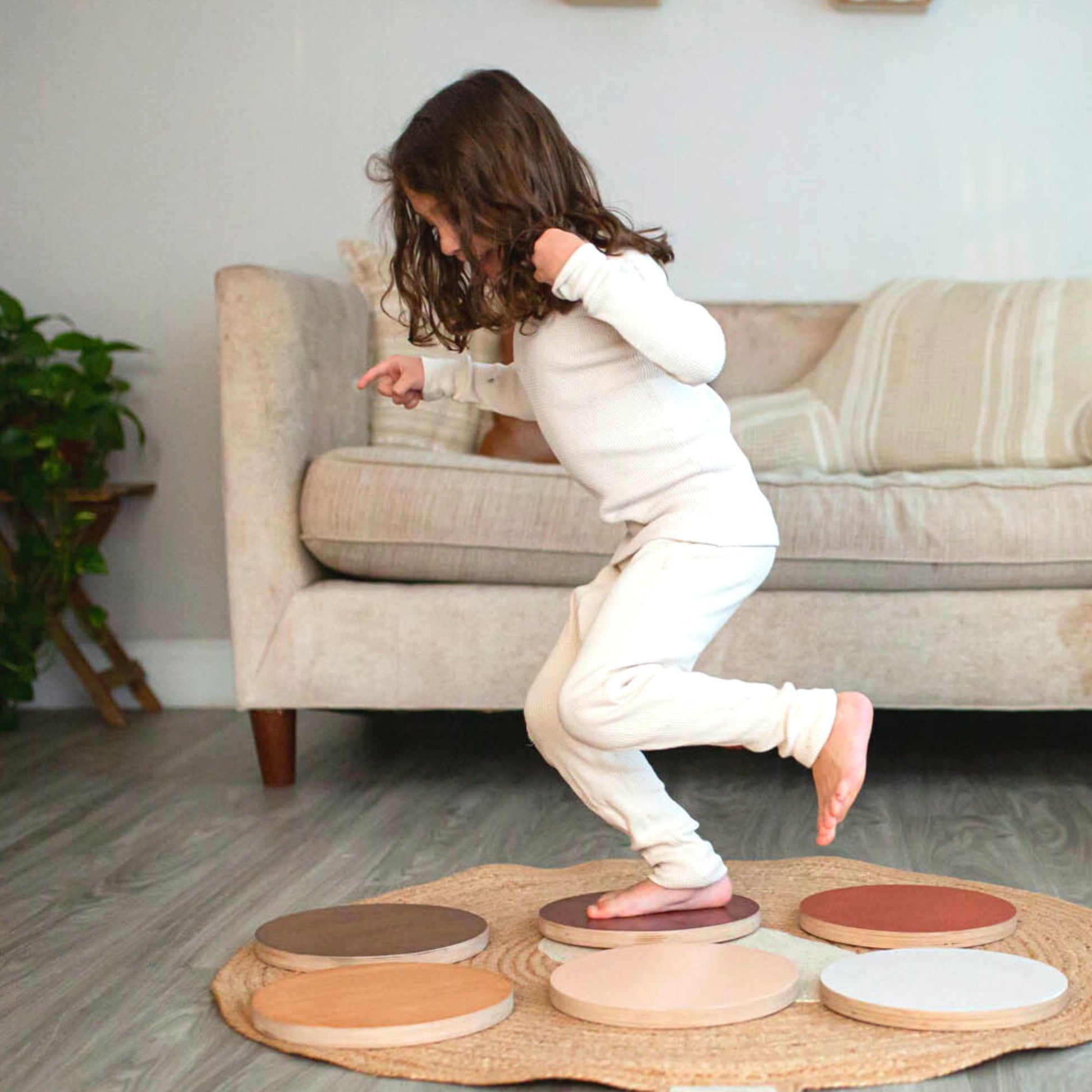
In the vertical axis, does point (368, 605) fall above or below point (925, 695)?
above

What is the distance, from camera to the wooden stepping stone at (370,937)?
131 cm

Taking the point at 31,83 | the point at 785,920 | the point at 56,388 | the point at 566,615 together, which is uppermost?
the point at 31,83

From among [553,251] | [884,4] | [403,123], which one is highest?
[884,4]

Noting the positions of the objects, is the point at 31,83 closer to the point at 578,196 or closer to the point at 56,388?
the point at 56,388

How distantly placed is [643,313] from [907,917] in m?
0.64

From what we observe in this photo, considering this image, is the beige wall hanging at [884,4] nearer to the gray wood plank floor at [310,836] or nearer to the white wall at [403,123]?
the white wall at [403,123]

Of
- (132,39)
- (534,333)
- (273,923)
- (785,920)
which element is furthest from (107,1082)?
(132,39)

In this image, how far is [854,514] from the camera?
2.06 metres

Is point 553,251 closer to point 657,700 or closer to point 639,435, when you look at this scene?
point 639,435

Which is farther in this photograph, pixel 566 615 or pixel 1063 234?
pixel 1063 234

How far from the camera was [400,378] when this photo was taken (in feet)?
5.47

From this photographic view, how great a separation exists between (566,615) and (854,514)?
45 centimetres

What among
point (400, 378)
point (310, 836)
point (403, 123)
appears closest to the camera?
point (400, 378)

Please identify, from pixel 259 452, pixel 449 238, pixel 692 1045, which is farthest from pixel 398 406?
pixel 692 1045
